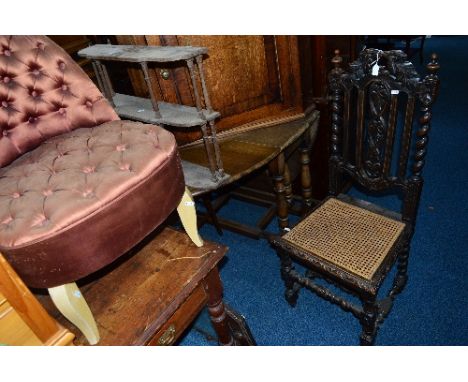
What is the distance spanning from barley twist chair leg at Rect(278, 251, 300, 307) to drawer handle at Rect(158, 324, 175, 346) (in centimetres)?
81

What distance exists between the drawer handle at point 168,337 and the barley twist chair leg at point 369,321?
911 mm

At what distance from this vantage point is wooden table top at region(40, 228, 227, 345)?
1.18 meters

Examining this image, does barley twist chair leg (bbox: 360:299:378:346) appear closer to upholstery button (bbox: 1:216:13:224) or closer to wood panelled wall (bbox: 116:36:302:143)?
wood panelled wall (bbox: 116:36:302:143)

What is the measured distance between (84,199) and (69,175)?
0.52ft

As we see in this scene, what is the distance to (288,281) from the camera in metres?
2.08

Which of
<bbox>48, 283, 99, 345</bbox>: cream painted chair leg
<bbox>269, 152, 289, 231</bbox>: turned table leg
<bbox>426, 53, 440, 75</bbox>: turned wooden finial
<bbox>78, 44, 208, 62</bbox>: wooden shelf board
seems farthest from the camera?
<bbox>269, 152, 289, 231</bbox>: turned table leg

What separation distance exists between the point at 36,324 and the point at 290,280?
139 cm

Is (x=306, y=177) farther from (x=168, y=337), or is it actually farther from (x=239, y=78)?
(x=168, y=337)

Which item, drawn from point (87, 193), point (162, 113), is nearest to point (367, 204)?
point (162, 113)

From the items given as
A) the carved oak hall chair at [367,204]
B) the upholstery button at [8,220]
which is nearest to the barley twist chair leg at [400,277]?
the carved oak hall chair at [367,204]

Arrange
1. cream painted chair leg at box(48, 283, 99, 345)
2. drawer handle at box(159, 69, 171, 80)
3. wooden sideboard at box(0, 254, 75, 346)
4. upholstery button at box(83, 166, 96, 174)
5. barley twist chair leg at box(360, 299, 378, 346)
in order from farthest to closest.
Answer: drawer handle at box(159, 69, 171, 80) → barley twist chair leg at box(360, 299, 378, 346) → upholstery button at box(83, 166, 96, 174) → cream painted chair leg at box(48, 283, 99, 345) → wooden sideboard at box(0, 254, 75, 346)

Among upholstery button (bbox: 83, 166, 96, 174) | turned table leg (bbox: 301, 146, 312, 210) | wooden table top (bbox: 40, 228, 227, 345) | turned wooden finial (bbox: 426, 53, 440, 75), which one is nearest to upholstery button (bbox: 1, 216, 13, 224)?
upholstery button (bbox: 83, 166, 96, 174)

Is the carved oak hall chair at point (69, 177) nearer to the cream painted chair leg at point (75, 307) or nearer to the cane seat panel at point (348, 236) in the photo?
the cream painted chair leg at point (75, 307)

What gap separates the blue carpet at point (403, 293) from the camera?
6.49 ft
